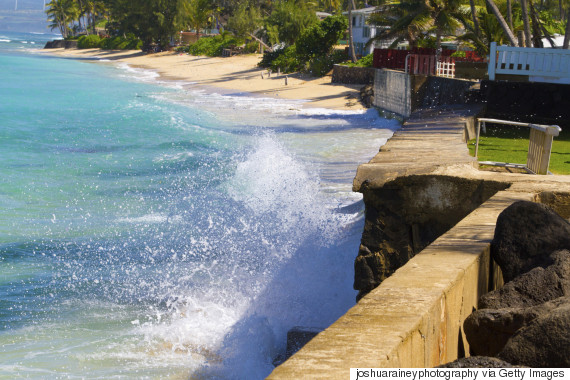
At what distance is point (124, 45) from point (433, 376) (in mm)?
94346

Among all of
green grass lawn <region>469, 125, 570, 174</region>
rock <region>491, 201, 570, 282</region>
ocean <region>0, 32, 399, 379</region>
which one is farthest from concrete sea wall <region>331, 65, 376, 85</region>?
rock <region>491, 201, 570, 282</region>

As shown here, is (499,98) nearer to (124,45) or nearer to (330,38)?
(330,38)

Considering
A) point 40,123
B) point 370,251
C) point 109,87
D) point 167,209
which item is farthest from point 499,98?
point 109,87

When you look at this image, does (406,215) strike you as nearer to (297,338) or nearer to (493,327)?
(297,338)

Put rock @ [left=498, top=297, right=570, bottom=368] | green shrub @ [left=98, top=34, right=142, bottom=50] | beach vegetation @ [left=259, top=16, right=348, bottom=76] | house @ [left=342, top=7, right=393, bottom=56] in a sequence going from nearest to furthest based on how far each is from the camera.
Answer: rock @ [left=498, top=297, right=570, bottom=368]
beach vegetation @ [left=259, top=16, right=348, bottom=76]
house @ [left=342, top=7, right=393, bottom=56]
green shrub @ [left=98, top=34, right=142, bottom=50]

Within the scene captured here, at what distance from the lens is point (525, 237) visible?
4.58m

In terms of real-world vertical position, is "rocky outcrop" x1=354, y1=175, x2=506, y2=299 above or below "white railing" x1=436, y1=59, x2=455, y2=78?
below

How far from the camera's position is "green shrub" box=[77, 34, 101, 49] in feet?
330

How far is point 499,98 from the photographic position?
52.9ft

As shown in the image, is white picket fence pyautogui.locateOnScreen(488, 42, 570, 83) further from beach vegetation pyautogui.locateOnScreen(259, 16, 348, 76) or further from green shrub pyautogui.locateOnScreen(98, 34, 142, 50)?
green shrub pyautogui.locateOnScreen(98, 34, 142, 50)

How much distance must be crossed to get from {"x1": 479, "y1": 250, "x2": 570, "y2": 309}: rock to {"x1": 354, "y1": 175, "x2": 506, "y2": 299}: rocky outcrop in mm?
2383

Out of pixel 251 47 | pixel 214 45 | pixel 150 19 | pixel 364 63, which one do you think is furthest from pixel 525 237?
pixel 150 19

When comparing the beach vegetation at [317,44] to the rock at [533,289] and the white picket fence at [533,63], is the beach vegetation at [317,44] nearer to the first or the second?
the white picket fence at [533,63]

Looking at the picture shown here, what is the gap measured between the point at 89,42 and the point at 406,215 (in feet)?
336
